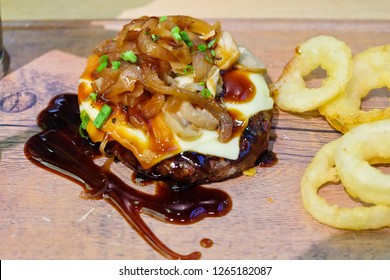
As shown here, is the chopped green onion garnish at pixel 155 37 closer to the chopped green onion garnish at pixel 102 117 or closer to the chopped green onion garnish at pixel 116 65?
the chopped green onion garnish at pixel 116 65

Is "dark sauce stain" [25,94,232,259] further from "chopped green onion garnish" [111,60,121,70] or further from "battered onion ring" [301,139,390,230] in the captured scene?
"chopped green onion garnish" [111,60,121,70]

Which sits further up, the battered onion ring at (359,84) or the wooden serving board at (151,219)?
the battered onion ring at (359,84)

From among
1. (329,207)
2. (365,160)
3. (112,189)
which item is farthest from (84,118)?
(365,160)

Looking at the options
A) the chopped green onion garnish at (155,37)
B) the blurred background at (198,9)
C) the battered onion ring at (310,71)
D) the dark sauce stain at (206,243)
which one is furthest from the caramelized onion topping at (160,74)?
the blurred background at (198,9)

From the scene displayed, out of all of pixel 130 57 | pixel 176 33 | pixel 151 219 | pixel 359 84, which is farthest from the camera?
pixel 359 84

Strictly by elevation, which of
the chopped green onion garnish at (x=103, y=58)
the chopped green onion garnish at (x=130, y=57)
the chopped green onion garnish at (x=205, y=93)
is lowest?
the chopped green onion garnish at (x=103, y=58)

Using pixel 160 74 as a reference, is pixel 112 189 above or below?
below

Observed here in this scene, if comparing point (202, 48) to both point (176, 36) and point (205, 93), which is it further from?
point (205, 93)
